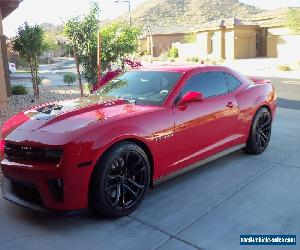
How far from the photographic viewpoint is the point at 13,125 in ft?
13.5

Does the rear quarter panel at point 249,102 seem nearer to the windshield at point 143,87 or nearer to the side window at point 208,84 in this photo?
the side window at point 208,84

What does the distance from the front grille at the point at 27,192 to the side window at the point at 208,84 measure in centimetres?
208

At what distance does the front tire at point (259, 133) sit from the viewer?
19.0 ft

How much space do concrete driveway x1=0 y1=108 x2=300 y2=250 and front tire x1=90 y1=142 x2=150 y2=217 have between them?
156 millimetres

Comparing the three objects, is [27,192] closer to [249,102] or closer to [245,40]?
[249,102]

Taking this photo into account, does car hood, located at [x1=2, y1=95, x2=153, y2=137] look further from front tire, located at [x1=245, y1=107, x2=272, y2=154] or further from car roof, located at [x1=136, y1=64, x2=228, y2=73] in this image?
front tire, located at [x1=245, y1=107, x2=272, y2=154]

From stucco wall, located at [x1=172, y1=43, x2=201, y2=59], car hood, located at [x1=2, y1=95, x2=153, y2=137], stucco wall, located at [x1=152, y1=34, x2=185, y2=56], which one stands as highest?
stucco wall, located at [x1=152, y1=34, x2=185, y2=56]

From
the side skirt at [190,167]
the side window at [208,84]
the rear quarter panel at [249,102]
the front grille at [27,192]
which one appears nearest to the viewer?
the front grille at [27,192]

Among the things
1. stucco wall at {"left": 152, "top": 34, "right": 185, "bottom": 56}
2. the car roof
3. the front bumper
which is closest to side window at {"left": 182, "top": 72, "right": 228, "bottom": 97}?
the car roof

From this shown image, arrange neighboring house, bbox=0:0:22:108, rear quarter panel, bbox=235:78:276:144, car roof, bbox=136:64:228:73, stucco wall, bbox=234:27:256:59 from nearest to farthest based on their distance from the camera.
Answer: car roof, bbox=136:64:228:73 < rear quarter panel, bbox=235:78:276:144 < neighboring house, bbox=0:0:22:108 < stucco wall, bbox=234:27:256:59

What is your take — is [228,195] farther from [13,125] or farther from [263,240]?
[13,125]

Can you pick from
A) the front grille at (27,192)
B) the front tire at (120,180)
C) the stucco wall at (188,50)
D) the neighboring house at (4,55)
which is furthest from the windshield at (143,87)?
the stucco wall at (188,50)

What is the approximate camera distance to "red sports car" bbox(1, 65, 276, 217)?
3506mm

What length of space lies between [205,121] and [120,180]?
147 cm
